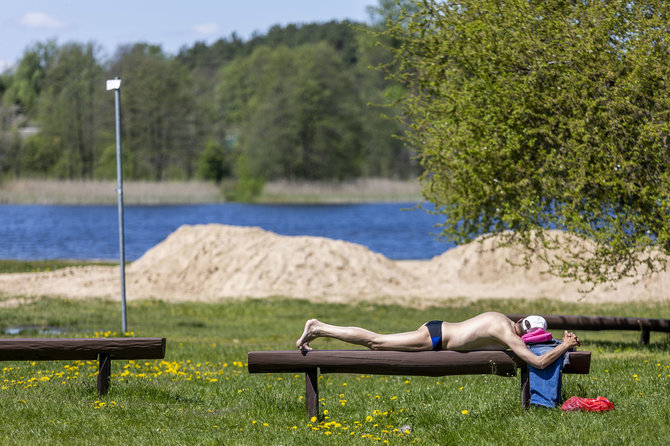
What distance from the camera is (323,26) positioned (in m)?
157

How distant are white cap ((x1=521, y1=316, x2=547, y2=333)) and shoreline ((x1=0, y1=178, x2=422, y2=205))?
203 feet

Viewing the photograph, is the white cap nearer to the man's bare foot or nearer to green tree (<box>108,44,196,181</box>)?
the man's bare foot

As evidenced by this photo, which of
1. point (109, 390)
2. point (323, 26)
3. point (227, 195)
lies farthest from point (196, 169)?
point (109, 390)

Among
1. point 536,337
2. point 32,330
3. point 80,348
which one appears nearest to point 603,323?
point 536,337

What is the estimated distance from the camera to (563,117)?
46.9ft

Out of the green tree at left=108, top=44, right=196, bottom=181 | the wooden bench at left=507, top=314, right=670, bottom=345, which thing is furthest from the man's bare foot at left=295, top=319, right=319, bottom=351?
the green tree at left=108, top=44, right=196, bottom=181

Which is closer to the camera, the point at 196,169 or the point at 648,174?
the point at 648,174

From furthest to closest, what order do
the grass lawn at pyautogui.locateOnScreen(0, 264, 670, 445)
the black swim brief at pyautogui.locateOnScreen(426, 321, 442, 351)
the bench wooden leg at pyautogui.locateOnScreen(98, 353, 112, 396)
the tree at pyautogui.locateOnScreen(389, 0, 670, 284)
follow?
the tree at pyautogui.locateOnScreen(389, 0, 670, 284) → the bench wooden leg at pyautogui.locateOnScreen(98, 353, 112, 396) → the black swim brief at pyautogui.locateOnScreen(426, 321, 442, 351) → the grass lawn at pyautogui.locateOnScreen(0, 264, 670, 445)

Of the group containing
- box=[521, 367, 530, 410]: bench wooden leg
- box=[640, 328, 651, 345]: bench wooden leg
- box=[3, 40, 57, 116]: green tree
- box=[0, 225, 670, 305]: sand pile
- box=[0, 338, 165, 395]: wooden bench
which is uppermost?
box=[3, 40, 57, 116]: green tree

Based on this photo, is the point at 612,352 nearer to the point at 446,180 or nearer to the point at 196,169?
the point at 446,180

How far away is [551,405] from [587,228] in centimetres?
644

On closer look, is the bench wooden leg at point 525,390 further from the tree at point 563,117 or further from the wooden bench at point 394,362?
the tree at point 563,117

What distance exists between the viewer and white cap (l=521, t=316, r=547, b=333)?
8461mm

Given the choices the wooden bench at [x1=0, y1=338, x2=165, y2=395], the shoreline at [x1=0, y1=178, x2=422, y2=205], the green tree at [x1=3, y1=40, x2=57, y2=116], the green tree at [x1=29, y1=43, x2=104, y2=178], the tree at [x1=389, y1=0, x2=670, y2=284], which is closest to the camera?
the wooden bench at [x1=0, y1=338, x2=165, y2=395]
